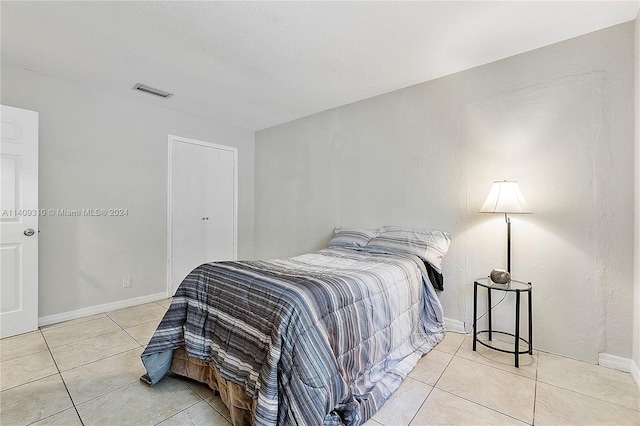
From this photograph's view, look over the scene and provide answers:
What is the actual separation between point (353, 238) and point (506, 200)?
1.40m

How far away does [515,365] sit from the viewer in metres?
2.05

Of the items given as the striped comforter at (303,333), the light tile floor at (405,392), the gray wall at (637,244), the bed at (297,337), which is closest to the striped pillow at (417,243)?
the bed at (297,337)

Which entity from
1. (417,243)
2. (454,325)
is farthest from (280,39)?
(454,325)

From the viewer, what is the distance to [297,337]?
1315 mm

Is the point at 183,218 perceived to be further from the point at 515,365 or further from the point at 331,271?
the point at 515,365

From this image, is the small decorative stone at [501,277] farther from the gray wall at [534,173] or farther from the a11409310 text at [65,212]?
the a11409310 text at [65,212]

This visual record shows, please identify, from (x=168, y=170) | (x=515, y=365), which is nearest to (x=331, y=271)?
(x=515, y=365)

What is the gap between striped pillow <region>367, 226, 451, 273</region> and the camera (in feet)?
8.36

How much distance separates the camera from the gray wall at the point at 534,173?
2029 mm

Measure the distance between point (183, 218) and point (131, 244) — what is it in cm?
69

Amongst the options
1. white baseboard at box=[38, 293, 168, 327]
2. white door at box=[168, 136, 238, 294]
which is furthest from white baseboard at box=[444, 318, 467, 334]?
white baseboard at box=[38, 293, 168, 327]

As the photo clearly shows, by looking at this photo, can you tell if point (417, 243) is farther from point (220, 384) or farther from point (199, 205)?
point (199, 205)

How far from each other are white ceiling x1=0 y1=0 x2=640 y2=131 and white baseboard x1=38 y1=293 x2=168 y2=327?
7.78 ft

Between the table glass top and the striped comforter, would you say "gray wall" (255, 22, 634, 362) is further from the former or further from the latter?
the striped comforter
